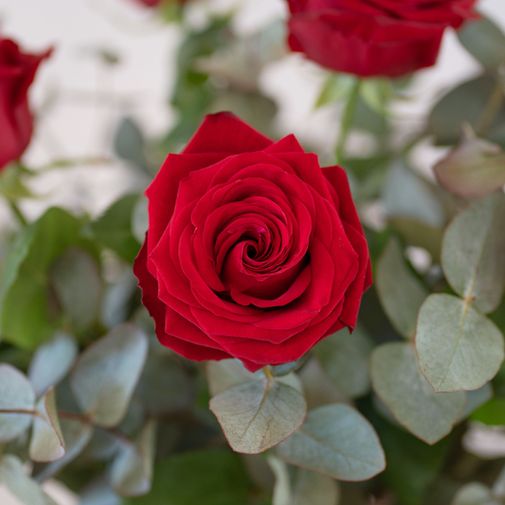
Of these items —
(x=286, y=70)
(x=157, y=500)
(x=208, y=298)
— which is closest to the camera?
(x=208, y=298)

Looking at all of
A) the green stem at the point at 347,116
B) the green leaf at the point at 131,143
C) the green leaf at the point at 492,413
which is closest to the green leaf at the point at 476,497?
the green leaf at the point at 492,413

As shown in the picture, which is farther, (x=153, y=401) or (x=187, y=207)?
(x=153, y=401)

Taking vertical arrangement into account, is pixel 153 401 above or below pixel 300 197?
below

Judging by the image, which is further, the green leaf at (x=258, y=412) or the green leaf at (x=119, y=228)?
the green leaf at (x=119, y=228)

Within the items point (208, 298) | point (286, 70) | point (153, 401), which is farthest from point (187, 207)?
point (286, 70)

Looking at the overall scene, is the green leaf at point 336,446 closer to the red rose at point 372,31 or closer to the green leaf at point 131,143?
the red rose at point 372,31

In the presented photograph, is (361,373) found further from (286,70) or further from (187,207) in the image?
(286,70)
